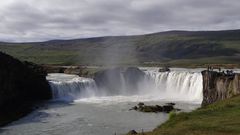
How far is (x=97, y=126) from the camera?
136 ft

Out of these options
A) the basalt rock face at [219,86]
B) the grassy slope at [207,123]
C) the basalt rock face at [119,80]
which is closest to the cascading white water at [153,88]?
the basalt rock face at [119,80]

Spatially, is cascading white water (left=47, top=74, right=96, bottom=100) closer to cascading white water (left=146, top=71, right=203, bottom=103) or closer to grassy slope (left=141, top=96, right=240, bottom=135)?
cascading white water (left=146, top=71, right=203, bottom=103)

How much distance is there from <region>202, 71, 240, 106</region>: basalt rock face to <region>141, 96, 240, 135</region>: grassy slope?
15852 mm

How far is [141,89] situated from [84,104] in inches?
790

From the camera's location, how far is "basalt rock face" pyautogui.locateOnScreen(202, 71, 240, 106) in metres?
48.3

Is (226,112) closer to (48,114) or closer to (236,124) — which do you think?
(236,124)

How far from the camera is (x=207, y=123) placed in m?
25.7

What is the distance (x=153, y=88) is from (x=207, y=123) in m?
52.4

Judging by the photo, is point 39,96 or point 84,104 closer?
point 84,104

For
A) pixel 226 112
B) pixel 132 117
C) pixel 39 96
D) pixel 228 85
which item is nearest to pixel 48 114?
pixel 132 117

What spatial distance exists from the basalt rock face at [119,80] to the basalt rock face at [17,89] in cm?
1246

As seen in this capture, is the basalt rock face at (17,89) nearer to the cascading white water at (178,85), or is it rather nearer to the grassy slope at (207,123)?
the cascading white water at (178,85)

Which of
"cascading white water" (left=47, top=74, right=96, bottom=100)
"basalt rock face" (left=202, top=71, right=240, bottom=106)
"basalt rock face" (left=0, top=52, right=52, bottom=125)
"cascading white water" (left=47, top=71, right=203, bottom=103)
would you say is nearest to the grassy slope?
"basalt rock face" (left=202, top=71, right=240, bottom=106)

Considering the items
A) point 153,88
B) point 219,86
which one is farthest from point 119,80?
point 219,86
